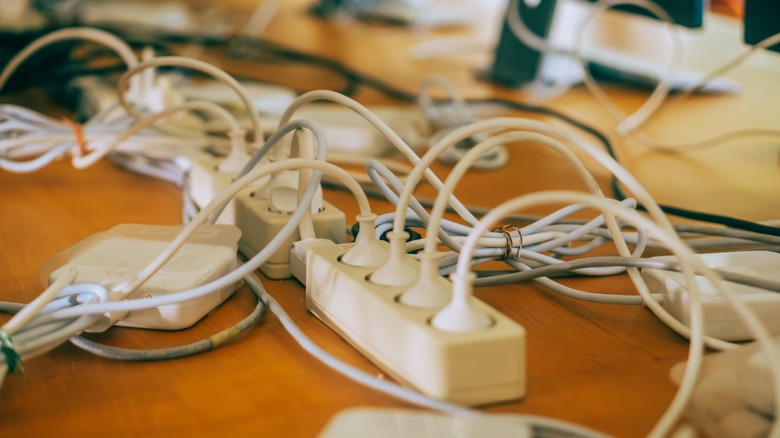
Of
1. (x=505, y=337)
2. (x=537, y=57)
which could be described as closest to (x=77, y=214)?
(x=505, y=337)

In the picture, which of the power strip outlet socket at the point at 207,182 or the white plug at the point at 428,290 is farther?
the power strip outlet socket at the point at 207,182

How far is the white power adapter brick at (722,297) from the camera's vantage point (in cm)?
44

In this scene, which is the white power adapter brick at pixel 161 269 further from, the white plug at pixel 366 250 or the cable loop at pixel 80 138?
the cable loop at pixel 80 138

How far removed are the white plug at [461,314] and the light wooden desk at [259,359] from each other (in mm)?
44

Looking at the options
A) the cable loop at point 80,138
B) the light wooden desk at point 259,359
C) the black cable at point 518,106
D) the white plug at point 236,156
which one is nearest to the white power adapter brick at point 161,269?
the light wooden desk at point 259,359

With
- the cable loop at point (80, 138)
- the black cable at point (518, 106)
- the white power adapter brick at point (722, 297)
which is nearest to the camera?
the white power adapter brick at point (722, 297)

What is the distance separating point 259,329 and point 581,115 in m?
0.62

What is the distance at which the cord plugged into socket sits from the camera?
0.42m

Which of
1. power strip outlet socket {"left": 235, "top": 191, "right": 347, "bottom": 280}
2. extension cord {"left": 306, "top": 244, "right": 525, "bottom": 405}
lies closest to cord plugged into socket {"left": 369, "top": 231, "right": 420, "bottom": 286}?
extension cord {"left": 306, "top": 244, "right": 525, "bottom": 405}

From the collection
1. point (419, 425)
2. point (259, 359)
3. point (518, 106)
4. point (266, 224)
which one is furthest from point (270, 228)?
point (518, 106)

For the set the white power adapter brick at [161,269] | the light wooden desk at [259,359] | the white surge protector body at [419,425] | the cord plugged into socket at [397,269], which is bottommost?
the light wooden desk at [259,359]

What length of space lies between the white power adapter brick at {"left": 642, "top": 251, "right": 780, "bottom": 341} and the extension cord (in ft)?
0.39

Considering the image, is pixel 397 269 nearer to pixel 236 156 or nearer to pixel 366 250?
pixel 366 250

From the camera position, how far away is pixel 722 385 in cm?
36
